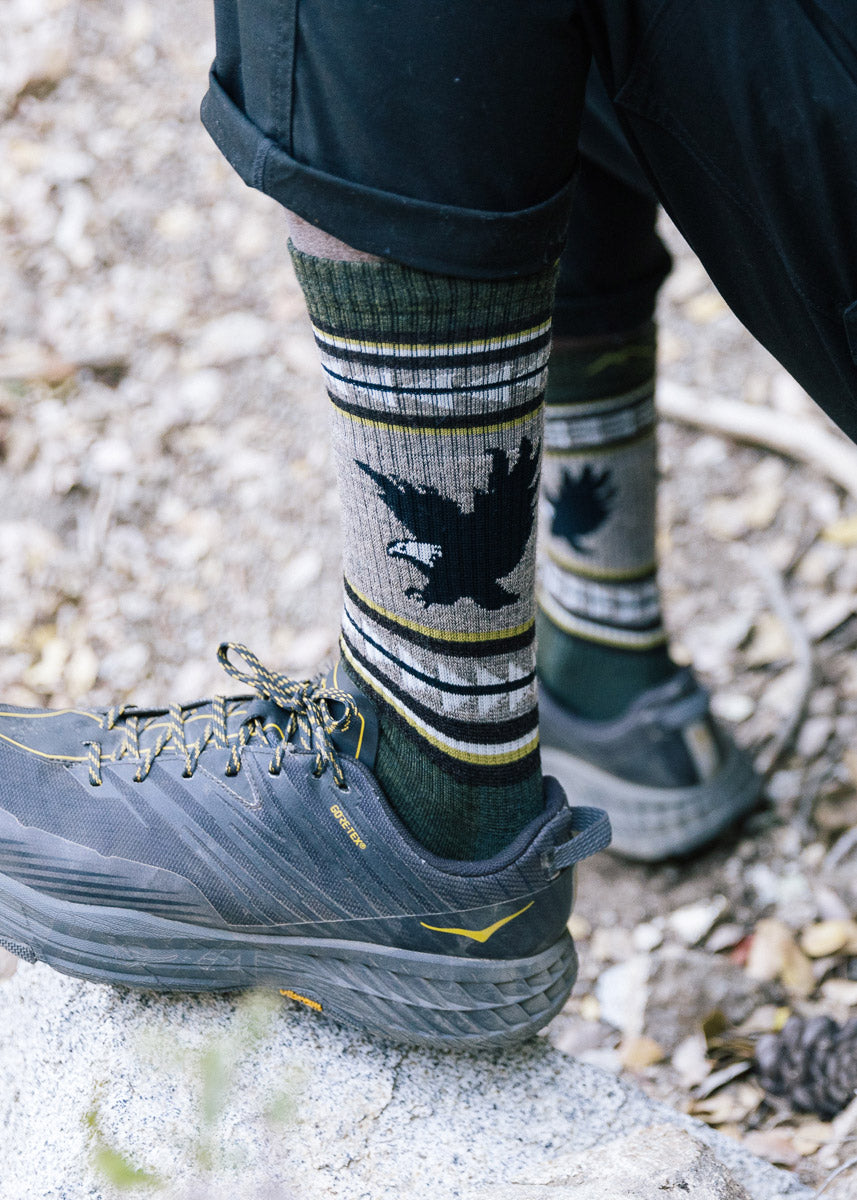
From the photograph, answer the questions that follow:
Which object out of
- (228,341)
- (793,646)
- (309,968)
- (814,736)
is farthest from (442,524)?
(228,341)

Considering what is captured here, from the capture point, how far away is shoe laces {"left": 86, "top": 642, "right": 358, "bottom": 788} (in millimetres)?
1011

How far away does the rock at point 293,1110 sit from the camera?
0.95 metres

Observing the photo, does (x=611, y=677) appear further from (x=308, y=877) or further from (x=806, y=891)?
(x=308, y=877)

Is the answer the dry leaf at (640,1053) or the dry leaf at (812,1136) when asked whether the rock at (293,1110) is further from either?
the dry leaf at (640,1053)

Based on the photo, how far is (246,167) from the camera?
2.52 feet

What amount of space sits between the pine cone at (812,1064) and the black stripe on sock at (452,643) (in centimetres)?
73

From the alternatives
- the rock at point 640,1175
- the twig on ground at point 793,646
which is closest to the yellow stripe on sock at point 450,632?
the rock at point 640,1175

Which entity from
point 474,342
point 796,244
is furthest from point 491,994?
point 796,244

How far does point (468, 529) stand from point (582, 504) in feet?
2.31

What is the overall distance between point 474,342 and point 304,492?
5.72 feet

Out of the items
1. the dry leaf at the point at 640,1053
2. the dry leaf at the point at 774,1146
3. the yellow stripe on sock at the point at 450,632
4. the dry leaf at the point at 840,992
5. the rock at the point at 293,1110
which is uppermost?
the yellow stripe on sock at the point at 450,632

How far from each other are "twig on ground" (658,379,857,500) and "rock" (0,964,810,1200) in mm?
1525

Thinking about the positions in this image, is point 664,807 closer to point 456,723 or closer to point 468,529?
point 456,723

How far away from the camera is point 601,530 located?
1555 millimetres
